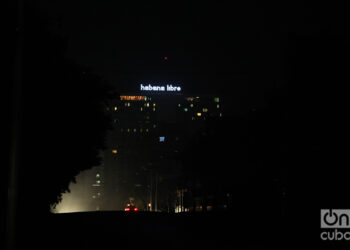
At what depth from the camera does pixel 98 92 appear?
29.1 meters

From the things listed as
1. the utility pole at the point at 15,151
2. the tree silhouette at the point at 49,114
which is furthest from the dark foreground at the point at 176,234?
the utility pole at the point at 15,151

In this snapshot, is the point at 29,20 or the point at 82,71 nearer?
the point at 29,20

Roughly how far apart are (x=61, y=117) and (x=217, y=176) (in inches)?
1214

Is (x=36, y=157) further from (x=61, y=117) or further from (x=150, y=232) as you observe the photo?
(x=150, y=232)

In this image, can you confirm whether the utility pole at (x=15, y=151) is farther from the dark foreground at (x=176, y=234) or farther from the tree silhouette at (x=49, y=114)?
the tree silhouette at (x=49, y=114)

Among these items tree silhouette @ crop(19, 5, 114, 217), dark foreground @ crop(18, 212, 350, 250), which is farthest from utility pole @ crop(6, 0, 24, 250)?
tree silhouette @ crop(19, 5, 114, 217)

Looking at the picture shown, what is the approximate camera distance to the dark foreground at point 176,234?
20391mm

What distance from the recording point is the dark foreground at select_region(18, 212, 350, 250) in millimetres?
20391

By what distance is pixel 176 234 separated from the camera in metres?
25.3

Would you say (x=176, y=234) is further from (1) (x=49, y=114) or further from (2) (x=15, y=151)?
(2) (x=15, y=151)

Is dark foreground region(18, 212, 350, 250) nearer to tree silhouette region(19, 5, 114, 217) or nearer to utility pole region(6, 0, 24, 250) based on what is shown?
tree silhouette region(19, 5, 114, 217)

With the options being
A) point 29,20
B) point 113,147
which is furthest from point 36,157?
point 113,147

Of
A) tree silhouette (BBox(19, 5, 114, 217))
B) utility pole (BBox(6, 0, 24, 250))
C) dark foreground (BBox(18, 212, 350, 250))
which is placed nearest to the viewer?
utility pole (BBox(6, 0, 24, 250))

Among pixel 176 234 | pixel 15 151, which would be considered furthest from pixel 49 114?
pixel 15 151
